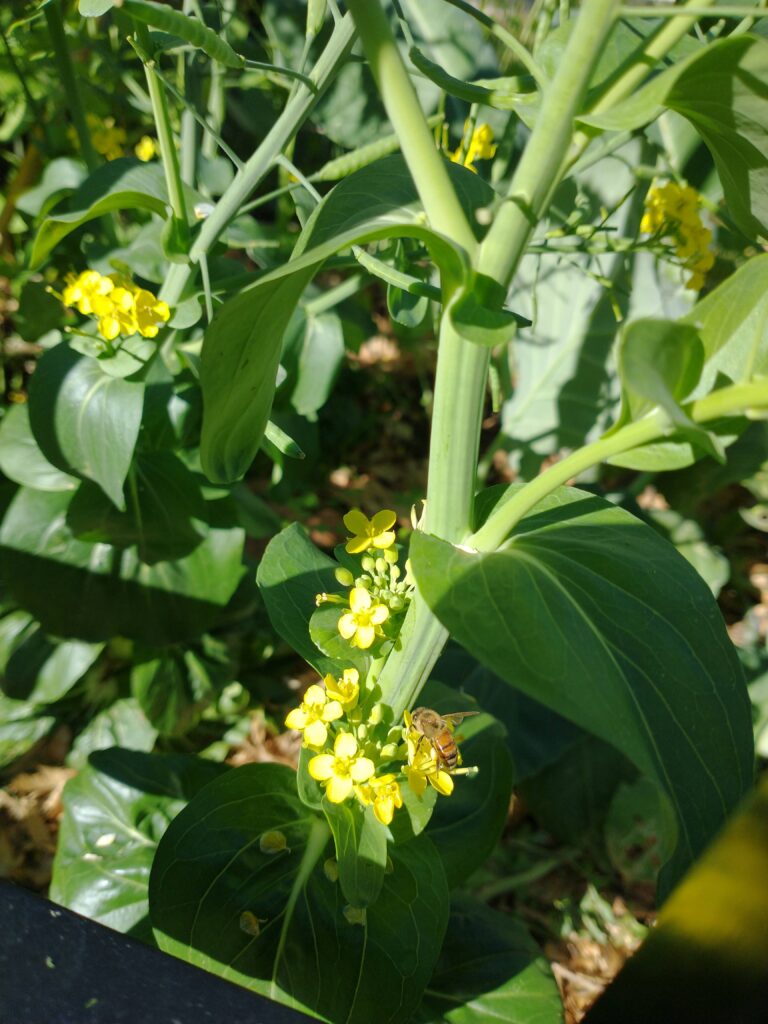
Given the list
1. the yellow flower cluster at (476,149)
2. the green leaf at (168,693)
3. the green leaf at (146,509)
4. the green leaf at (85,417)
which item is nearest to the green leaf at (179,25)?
the green leaf at (85,417)

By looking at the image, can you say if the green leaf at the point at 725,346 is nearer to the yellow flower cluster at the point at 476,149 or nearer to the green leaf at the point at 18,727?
the yellow flower cluster at the point at 476,149

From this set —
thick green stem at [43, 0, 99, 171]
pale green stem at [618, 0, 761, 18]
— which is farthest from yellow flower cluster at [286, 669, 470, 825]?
thick green stem at [43, 0, 99, 171]

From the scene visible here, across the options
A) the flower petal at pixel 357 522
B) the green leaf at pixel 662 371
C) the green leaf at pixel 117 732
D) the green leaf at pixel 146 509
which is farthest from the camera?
the green leaf at pixel 117 732

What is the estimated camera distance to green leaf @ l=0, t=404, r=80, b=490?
1.32 m

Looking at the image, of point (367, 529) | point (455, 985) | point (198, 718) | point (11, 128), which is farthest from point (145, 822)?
point (11, 128)

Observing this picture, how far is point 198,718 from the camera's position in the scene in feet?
5.27

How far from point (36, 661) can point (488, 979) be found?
921mm

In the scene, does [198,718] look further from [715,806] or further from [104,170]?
[715,806]

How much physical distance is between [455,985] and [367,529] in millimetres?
699

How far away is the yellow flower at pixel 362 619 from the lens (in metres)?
0.77

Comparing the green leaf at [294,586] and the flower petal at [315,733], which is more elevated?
the green leaf at [294,586]

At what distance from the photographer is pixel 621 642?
667mm

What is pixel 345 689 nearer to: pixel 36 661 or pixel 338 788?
pixel 338 788

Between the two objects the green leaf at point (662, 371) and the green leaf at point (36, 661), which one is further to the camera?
the green leaf at point (36, 661)
